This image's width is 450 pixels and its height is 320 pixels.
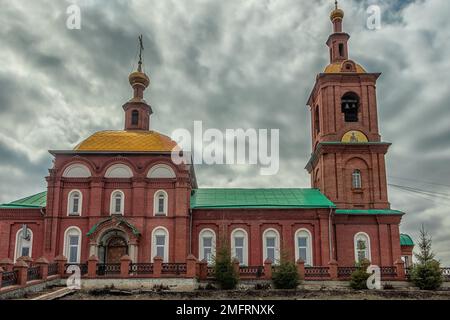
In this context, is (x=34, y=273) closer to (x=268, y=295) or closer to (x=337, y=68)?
(x=268, y=295)

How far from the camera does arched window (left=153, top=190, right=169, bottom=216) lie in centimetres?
3177

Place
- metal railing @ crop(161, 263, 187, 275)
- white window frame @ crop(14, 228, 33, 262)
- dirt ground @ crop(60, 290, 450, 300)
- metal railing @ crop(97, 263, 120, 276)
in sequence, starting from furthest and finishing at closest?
white window frame @ crop(14, 228, 33, 262)
metal railing @ crop(161, 263, 187, 275)
metal railing @ crop(97, 263, 120, 276)
dirt ground @ crop(60, 290, 450, 300)

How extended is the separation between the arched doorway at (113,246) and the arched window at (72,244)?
1593 millimetres

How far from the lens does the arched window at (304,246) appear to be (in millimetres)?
32750

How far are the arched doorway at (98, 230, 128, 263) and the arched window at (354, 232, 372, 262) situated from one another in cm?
1521

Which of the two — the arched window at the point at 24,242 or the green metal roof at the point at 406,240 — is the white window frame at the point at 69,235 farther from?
the green metal roof at the point at 406,240

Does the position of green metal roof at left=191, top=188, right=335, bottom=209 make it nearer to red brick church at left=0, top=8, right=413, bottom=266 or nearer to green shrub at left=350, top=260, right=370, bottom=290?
red brick church at left=0, top=8, right=413, bottom=266

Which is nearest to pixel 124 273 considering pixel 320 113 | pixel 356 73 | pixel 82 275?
pixel 82 275

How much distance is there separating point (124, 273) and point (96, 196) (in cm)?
690

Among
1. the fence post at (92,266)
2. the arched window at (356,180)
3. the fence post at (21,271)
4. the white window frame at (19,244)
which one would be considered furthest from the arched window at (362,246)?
the white window frame at (19,244)

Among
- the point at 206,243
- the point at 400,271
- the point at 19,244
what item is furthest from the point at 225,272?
the point at 19,244

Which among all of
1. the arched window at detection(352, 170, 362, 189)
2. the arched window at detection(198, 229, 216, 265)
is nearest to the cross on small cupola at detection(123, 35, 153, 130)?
the arched window at detection(198, 229, 216, 265)

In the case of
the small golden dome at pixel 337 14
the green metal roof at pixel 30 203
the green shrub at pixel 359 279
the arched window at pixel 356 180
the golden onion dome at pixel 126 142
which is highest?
the small golden dome at pixel 337 14

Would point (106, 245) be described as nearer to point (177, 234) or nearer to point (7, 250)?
point (177, 234)
